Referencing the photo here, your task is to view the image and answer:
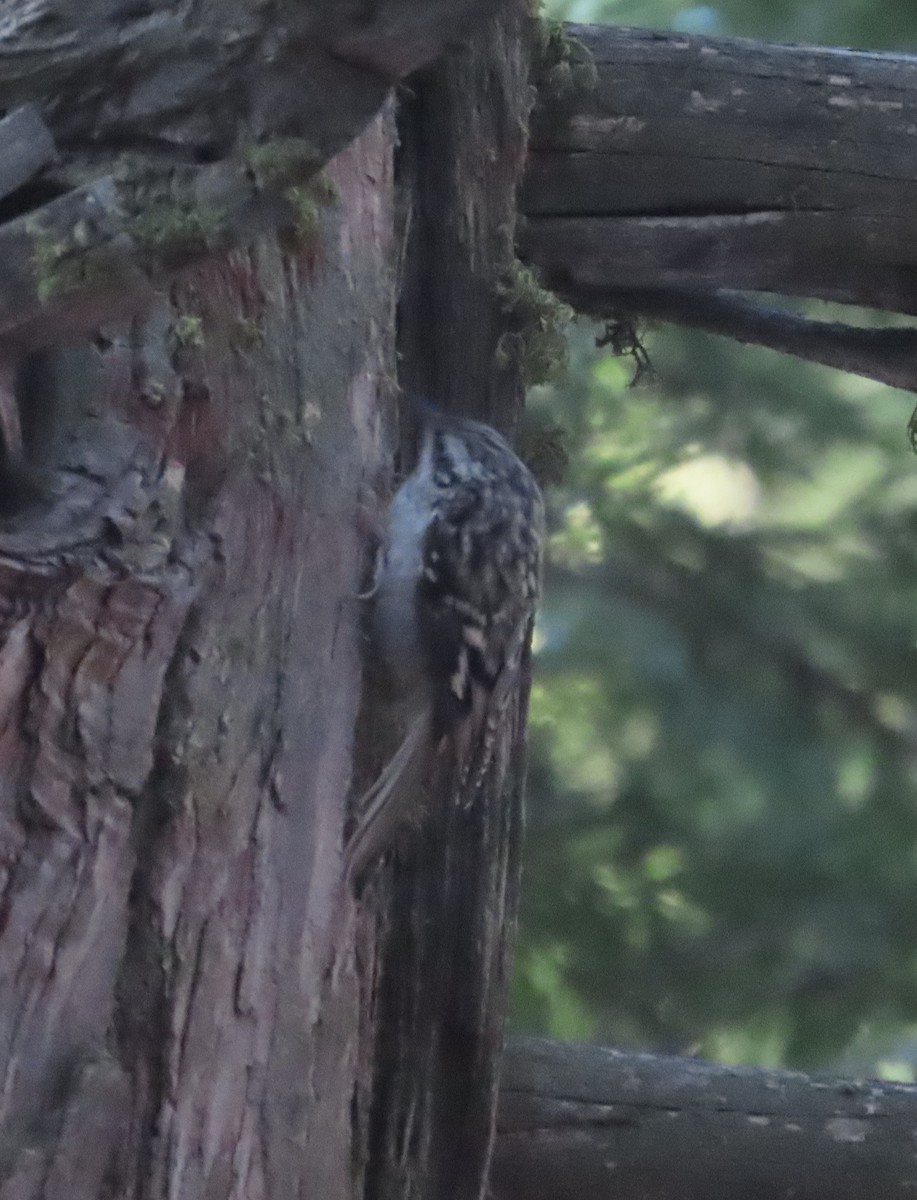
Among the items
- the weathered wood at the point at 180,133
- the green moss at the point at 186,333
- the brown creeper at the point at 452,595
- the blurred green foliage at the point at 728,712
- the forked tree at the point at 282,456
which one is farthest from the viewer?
the blurred green foliage at the point at 728,712

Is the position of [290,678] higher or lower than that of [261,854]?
higher

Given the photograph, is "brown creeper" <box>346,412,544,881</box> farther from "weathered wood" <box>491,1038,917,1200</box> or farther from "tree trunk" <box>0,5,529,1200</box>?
"weathered wood" <box>491,1038,917,1200</box>

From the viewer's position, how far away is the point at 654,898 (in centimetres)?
464

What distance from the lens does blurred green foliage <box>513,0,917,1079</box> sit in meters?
4.56

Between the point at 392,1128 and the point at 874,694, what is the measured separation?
323cm

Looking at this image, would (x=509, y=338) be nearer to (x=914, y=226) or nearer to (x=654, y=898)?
(x=914, y=226)

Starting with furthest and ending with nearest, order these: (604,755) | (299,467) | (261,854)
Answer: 1. (604,755)
2. (299,467)
3. (261,854)

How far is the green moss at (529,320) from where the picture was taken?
7.72 ft

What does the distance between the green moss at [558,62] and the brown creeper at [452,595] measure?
493 millimetres

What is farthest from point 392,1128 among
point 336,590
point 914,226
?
point 914,226

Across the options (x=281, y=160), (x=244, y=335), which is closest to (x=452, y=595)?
(x=244, y=335)

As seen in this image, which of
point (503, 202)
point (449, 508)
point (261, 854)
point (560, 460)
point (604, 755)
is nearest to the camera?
point (261, 854)

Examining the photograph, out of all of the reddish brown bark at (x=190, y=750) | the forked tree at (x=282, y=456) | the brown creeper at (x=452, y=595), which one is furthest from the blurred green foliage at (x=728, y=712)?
the reddish brown bark at (x=190, y=750)

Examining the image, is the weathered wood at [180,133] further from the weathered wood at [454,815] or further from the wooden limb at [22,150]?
the weathered wood at [454,815]
